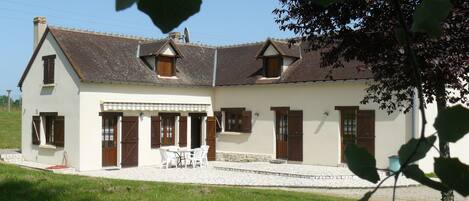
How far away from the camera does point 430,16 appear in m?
0.78

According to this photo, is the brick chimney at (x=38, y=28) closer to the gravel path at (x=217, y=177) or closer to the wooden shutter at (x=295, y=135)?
the gravel path at (x=217, y=177)

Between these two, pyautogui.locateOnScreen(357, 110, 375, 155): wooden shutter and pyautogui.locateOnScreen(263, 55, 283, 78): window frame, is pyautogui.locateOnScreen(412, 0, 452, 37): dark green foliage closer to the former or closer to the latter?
pyautogui.locateOnScreen(357, 110, 375, 155): wooden shutter

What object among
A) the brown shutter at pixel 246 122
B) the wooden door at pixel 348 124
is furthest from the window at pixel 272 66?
the wooden door at pixel 348 124

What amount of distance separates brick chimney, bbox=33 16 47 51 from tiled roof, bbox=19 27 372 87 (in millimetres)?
1538

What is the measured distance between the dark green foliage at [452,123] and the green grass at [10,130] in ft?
118

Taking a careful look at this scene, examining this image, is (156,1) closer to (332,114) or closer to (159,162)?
(332,114)

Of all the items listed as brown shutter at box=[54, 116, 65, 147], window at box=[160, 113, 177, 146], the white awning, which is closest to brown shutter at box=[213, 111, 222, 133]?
the white awning

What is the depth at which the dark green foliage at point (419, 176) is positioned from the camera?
0.81 meters

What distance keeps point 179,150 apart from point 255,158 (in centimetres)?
399

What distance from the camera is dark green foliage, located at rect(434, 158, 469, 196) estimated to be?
79cm

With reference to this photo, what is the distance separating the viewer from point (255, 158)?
26.7 m

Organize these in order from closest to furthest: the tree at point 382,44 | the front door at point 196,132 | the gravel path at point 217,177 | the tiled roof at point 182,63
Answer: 1. the tree at point 382,44
2. the gravel path at point 217,177
3. the tiled roof at point 182,63
4. the front door at point 196,132

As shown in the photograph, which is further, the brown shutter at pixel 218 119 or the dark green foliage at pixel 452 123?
the brown shutter at pixel 218 119

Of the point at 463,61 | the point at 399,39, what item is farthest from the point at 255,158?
the point at 399,39
